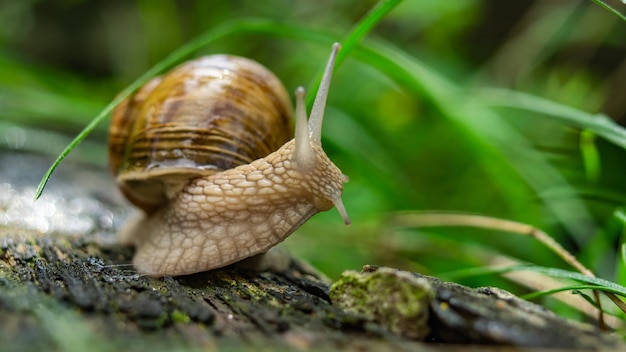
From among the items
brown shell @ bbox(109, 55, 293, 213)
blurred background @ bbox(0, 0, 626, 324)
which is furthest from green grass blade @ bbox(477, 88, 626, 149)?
brown shell @ bbox(109, 55, 293, 213)

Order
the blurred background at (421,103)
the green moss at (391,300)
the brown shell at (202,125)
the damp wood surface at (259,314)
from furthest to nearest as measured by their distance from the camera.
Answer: the blurred background at (421,103) < the brown shell at (202,125) < the green moss at (391,300) < the damp wood surface at (259,314)

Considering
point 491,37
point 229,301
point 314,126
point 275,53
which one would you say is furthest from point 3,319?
point 491,37

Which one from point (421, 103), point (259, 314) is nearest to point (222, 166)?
point (259, 314)

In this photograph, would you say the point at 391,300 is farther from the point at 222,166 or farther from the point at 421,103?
the point at 421,103

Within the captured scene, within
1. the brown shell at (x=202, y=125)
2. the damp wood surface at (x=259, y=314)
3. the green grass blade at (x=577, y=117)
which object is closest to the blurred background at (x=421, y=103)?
the green grass blade at (x=577, y=117)

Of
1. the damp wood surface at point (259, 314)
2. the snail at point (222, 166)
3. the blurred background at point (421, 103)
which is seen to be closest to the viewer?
the damp wood surface at point (259, 314)

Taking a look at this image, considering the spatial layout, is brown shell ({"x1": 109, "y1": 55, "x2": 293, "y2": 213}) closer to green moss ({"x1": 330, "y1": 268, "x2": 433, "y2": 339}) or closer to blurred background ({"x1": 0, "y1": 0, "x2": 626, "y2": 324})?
blurred background ({"x1": 0, "y1": 0, "x2": 626, "y2": 324})

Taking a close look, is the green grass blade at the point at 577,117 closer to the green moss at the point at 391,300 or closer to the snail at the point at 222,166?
the snail at the point at 222,166
